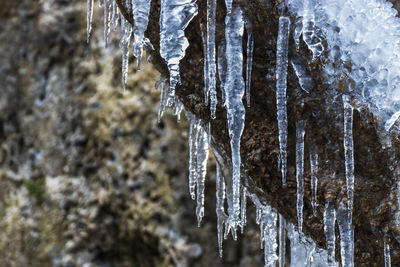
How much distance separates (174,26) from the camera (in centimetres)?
127

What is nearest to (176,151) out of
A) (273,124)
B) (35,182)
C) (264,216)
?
(35,182)

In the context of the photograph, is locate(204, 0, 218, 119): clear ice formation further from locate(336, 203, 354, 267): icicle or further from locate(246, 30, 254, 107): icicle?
locate(336, 203, 354, 267): icicle

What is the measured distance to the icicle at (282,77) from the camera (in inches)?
48.1

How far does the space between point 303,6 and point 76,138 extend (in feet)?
11.4

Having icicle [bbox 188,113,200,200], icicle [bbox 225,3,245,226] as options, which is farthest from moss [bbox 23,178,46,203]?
icicle [bbox 225,3,245,226]

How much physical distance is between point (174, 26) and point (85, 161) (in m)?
3.11

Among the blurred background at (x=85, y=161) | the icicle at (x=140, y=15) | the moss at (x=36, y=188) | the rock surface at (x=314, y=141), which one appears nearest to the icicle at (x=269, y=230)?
the rock surface at (x=314, y=141)

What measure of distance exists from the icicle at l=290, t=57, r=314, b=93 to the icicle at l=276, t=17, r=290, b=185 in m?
0.04

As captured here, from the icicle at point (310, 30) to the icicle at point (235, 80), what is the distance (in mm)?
185

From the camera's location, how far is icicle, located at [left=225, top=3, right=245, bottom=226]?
1.26 m

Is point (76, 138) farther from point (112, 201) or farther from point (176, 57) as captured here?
point (176, 57)

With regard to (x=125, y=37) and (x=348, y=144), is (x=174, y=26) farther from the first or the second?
(x=348, y=144)

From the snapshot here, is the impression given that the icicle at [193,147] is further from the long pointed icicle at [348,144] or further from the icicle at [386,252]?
the icicle at [386,252]

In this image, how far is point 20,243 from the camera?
4.25m
